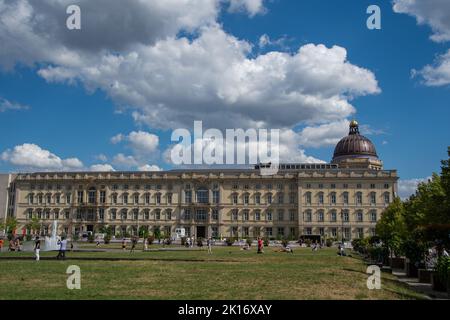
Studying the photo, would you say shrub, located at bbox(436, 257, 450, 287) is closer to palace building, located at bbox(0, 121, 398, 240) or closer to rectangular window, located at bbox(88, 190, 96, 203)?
palace building, located at bbox(0, 121, 398, 240)

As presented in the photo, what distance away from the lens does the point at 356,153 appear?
380 ft

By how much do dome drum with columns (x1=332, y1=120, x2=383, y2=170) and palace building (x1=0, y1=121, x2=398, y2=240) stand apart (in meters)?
2.16

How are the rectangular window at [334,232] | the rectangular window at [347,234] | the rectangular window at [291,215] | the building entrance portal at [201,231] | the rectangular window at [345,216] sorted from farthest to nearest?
the building entrance portal at [201,231] → the rectangular window at [291,215] → the rectangular window at [345,216] → the rectangular window at [334,232] → the rectangular window at [347,234]

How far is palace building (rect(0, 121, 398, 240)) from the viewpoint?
319 feet

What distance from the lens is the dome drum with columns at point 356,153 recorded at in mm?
113750

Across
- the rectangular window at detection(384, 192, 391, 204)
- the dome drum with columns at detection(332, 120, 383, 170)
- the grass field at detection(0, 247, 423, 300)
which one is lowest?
the grass field at detection(0, 247, 423, 300)

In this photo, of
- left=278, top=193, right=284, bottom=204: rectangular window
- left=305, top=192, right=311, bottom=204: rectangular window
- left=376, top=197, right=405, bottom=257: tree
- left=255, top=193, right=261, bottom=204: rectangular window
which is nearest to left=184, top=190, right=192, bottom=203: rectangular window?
left=255, top=193, right=261, bottom=204: rectangular window

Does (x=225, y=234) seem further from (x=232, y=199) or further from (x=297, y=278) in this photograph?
(x=297, y=278)

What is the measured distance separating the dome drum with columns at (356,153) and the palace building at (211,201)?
216 cm

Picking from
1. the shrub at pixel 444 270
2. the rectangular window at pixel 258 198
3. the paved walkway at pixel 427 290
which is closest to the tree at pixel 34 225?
the rectangular window at pixel 258 198

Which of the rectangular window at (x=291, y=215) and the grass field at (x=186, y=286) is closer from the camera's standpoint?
the grass field at (x=186, y=286)

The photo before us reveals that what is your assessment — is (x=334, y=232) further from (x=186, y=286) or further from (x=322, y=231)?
(x=186, y=286)

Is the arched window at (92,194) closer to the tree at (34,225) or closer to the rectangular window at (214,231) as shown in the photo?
the tree at (34,225)

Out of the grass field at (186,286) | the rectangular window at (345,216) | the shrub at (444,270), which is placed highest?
the rectangular window at (345,216)
